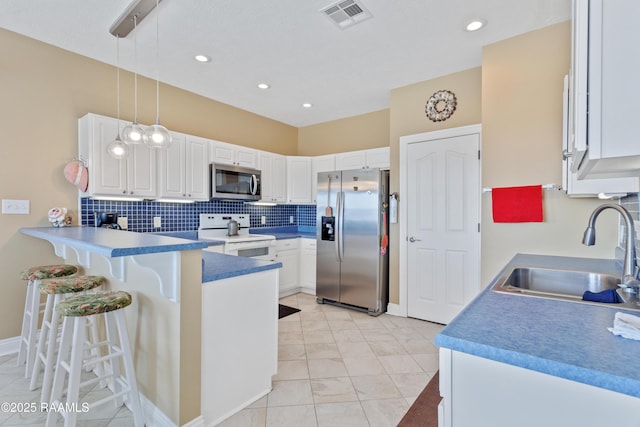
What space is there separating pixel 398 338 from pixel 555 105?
2.41 metres

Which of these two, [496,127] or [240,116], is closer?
[496,127]

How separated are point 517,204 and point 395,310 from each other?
5.94ft

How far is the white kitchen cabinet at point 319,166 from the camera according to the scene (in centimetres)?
454

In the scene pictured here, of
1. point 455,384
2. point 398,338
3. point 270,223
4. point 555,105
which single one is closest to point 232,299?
point 455,384

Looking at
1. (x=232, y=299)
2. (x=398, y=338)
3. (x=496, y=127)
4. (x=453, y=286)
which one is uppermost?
(x=496, y=127)

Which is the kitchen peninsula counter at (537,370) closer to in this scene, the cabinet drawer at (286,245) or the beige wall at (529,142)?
the beige wall at (529,142)

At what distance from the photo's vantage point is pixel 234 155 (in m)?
4.00

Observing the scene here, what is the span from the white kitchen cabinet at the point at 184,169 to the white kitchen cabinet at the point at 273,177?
0.91 metres

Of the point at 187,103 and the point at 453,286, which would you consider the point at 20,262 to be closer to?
the point at 187,103

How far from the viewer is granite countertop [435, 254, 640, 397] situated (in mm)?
651

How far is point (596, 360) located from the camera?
2.25ft

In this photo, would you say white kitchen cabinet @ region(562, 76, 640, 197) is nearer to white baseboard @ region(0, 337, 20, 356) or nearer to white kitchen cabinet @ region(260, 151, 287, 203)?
white kitchen cabinet @ region(260, 151, 287, 203)

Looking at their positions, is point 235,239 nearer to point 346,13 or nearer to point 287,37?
point 287,37

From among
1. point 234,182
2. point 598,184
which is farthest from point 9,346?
point 598,184
